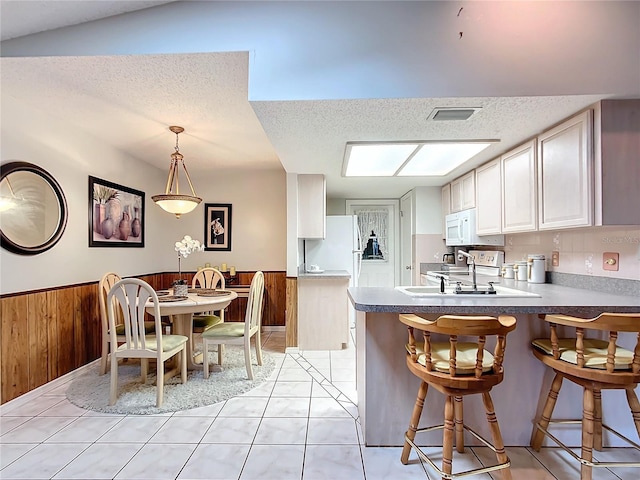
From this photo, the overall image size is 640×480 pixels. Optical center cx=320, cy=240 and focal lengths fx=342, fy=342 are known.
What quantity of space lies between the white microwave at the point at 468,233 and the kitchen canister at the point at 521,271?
0.45 meters

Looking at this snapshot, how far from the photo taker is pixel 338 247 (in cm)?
439

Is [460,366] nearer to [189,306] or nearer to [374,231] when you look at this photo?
[189,306]

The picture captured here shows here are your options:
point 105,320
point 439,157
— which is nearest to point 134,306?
point 105,320

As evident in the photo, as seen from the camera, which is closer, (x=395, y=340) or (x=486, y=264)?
(x=395, y=340)

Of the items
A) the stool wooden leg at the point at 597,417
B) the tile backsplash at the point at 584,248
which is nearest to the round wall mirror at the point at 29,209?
the stool wooden leg at the point at 597,417

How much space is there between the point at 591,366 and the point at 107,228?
4237mm

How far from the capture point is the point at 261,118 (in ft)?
7.15

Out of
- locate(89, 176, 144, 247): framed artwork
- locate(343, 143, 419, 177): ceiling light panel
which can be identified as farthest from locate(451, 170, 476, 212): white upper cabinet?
locate(89, 176, 144, 247): framed artwork

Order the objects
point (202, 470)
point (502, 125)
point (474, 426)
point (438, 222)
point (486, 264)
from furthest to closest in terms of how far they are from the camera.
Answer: point (438, 222)
point (486, 264)
point (502, 125)
point (474, 426)
point (202, 470)

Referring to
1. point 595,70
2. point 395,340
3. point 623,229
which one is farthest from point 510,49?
point 395,340

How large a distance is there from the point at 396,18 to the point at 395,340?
6.13ft

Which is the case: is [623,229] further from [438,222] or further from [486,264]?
[438,222]

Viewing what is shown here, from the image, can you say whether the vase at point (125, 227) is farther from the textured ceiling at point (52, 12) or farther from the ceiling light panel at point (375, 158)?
the ceiling light panel at point (375, 158)

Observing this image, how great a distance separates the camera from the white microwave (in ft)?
11.5
